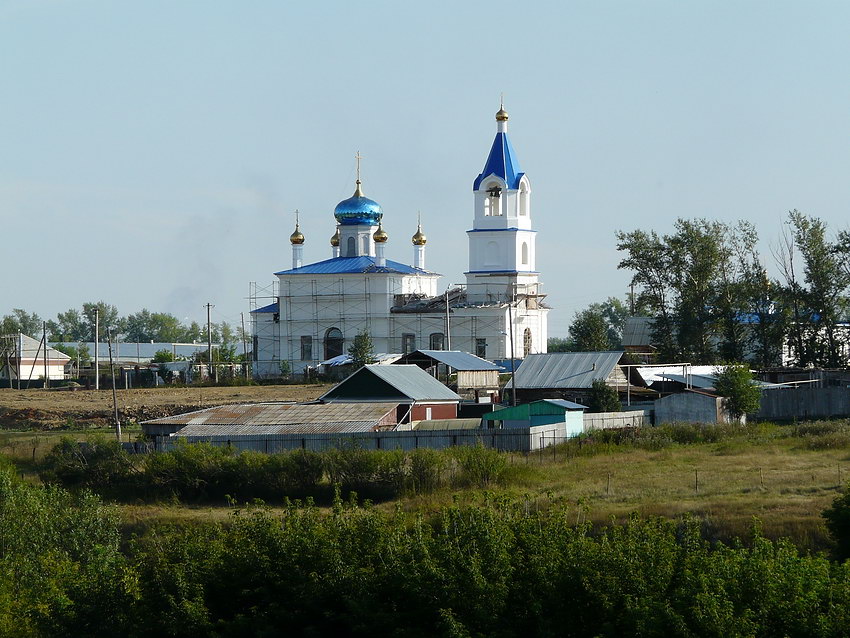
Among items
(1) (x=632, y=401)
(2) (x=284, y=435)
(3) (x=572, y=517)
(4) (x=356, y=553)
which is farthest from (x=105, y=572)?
(1) (x=632, y=401)

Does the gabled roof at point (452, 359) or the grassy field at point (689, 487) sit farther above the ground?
the gabled roof at point (452, 359)

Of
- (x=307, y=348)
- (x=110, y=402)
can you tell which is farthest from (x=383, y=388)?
(x=307, y=348)

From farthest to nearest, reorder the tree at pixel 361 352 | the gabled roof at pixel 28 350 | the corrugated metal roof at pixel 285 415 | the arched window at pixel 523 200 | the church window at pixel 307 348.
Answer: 1. the gabled roof at pixel 28 350
2. the church window at pixel 307 348
3. the arched window at pixel 523 200
4. the tree at pixel 361 352
5. the corrugated metal roof at pixel 285 415

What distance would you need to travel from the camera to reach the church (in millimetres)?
57719

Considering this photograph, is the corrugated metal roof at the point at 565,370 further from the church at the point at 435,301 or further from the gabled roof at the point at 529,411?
the church at the point at 435,301

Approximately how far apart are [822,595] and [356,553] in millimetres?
5654

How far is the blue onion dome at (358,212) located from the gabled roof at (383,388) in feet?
97.4

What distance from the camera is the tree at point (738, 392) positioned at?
35031 millimetres

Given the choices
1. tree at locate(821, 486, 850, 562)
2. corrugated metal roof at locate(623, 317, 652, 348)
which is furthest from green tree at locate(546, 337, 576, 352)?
tree at locate(821, 486, 850, 562)

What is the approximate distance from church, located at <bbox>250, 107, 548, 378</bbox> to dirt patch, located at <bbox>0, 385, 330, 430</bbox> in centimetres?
702

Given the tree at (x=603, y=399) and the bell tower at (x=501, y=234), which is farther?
the bell tower at (x=501, y=234)

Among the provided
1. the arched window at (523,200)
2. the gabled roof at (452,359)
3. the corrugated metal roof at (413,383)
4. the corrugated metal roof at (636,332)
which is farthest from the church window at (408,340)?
the corrugated metal roof at (413,383)

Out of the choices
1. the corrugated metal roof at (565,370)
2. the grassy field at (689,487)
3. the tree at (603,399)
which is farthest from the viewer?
the corrugated metal roof at (565,370)

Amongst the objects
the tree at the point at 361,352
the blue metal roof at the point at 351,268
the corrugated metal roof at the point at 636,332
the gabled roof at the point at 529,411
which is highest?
the blue metal roof at the point at 351,268
